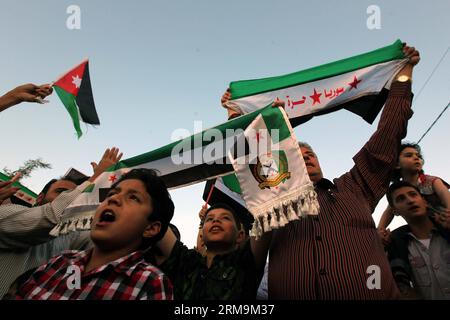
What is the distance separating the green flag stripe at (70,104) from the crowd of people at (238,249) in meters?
1.08

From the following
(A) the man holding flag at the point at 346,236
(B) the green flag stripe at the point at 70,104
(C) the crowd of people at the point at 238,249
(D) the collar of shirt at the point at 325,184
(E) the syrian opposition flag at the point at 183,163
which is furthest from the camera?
(B) the green flag stripe at the point at 70,104

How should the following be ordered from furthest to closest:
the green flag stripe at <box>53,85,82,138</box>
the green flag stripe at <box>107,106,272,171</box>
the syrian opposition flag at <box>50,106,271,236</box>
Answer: the green flag stripe at <box>53,85,82,138</box>, the green flag stripe at <box>107,106,272,171</box>, the syrian opposition flag at <box>50,106,271,236</box>

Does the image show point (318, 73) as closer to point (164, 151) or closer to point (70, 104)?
point (164, 151)

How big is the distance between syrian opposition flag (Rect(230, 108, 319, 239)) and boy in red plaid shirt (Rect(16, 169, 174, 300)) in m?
0.56

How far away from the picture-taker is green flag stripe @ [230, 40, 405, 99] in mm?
3211

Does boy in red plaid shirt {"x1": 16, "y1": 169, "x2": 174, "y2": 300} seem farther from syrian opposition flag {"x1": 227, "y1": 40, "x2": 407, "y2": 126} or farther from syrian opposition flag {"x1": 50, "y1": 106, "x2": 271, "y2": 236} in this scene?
syrian opposition flag {"x1": 227, "y1": 40, "x2": 407, "y2": 126}

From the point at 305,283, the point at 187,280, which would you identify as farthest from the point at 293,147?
the point at 187,280

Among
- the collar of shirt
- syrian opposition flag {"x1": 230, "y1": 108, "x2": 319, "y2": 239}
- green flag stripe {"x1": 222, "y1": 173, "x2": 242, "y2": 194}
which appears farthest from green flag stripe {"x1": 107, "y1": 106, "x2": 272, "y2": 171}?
the collar of shirt

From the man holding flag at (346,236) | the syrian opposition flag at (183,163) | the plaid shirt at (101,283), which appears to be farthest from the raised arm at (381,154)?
the plaid shirt at (101,283)

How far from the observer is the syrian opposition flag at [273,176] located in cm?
188

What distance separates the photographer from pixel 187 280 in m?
2.13

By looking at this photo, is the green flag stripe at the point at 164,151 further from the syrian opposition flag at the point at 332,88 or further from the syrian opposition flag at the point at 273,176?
the syrian opposition flag at the point at 332,88

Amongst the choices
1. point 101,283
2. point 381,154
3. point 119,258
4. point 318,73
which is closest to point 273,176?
point 381,154
